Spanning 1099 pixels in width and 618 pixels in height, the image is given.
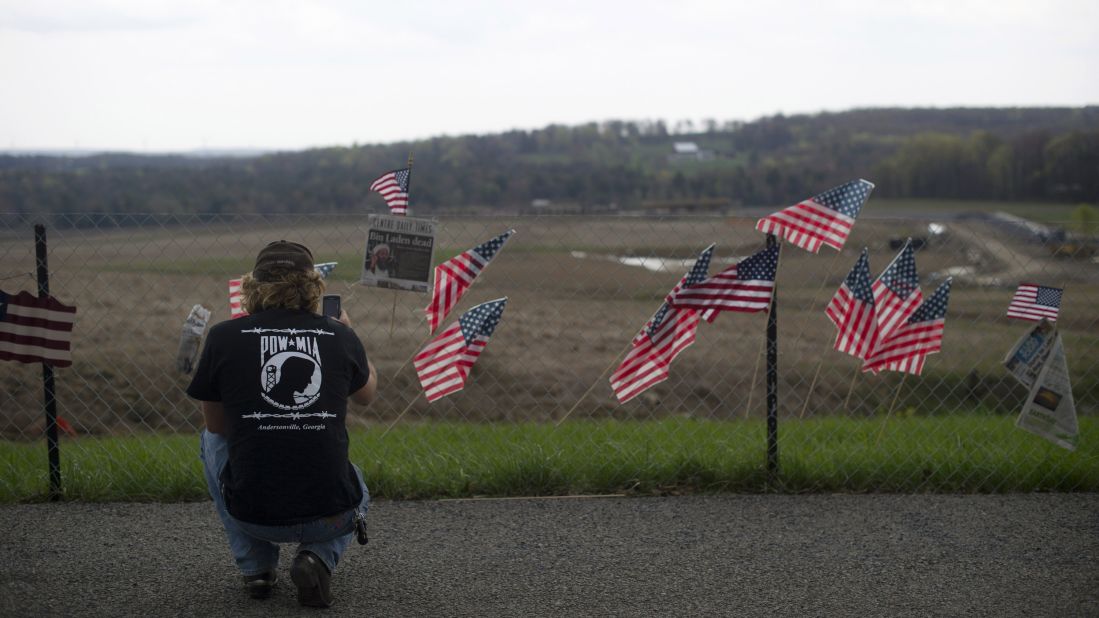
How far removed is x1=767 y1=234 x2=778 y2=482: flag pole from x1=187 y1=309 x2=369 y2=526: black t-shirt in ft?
9.34

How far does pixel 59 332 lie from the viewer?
572 cm

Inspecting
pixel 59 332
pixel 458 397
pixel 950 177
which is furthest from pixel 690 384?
pixel 950 177

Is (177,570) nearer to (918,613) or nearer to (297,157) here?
(918,613)

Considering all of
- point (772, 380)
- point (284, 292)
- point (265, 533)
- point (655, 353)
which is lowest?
point (265, 533)

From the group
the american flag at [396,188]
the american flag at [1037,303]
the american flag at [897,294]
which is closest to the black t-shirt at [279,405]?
the american flag at [396,188]

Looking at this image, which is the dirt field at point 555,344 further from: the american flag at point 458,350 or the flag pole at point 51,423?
the flag pole at point 51,423

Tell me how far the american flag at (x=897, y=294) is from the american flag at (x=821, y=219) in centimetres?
60

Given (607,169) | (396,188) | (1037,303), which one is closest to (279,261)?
(396,188)

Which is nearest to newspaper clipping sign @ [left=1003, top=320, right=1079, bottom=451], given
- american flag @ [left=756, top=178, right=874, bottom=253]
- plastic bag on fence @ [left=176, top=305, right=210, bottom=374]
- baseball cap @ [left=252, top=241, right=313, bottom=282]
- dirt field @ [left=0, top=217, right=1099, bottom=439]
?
dirt field @ [left=0, top=217, right=1099, bottom=439]

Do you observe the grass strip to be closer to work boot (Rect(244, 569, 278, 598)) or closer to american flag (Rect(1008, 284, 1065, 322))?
american flag (Rect(1008, 284, 1065, 322))

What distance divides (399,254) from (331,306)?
121 cm

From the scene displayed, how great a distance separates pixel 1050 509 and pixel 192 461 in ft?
17.1

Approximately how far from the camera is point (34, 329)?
570 centimetres

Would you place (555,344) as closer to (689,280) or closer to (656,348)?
(656,348)
